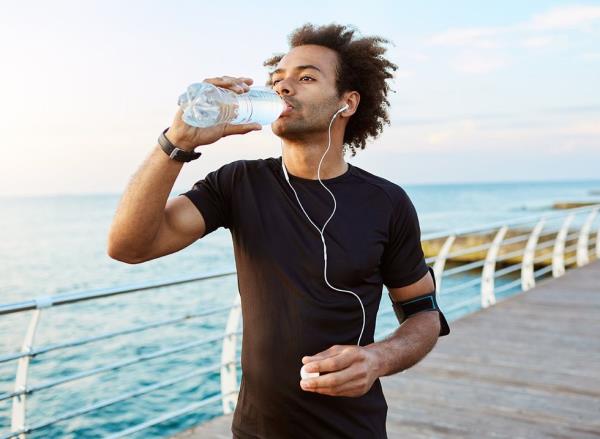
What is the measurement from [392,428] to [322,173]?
6.84ft

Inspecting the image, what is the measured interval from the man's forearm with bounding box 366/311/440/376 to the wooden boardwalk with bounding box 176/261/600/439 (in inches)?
71.0

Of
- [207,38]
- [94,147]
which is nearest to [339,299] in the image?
[207,38]

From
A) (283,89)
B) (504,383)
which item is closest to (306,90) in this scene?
(283,89)

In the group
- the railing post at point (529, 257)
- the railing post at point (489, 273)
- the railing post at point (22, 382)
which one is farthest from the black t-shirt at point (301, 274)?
the railing post at point (529, 257)

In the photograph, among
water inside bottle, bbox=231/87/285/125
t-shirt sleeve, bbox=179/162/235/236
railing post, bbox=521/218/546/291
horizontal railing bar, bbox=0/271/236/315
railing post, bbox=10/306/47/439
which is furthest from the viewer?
railing post, bbox=521/218/546/291

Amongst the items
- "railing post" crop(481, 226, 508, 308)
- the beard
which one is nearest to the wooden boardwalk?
"railing post" crop(481, 226, 508, 308)

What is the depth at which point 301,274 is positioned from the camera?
1.31 meters

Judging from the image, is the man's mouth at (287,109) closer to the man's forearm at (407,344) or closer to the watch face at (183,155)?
the watch face at (183,155)

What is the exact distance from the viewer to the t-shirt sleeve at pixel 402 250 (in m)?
1.43

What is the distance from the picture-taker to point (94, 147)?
26281 millimetres

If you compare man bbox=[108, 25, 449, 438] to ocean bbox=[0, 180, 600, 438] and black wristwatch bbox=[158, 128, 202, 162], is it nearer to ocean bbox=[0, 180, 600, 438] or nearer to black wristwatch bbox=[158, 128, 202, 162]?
black wristwatch bbox=[158, 128, 202, 162]

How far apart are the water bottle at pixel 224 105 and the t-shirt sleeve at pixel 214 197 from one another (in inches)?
7.4

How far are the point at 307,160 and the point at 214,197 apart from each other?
23 cm

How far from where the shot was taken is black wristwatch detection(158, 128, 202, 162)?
1.12 meters
